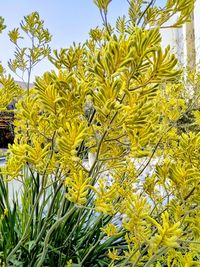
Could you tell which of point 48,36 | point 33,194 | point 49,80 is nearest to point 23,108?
point 49,80

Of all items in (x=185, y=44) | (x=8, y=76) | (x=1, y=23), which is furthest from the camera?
(x=185, y=44)

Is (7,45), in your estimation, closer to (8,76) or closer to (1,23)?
(1,23)

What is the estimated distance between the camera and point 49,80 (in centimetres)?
69

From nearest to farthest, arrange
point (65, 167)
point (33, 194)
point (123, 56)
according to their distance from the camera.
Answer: point (123, 56) → point (65, 167) → point (33, 194)

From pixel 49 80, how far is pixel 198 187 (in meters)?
0.49

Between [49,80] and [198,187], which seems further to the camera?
[198,187]

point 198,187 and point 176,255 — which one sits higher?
point 198,187

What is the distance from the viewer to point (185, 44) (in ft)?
32.0

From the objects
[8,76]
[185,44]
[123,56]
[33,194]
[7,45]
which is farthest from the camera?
[185,44]

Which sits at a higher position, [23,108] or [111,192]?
[23,108]

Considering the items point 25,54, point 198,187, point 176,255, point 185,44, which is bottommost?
point 176,255

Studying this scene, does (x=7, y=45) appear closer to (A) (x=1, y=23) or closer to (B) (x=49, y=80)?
(A) (x=1, y=23)

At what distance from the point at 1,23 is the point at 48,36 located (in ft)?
1.06

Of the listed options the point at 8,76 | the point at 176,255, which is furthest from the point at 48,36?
the point at 176,255
